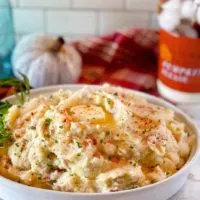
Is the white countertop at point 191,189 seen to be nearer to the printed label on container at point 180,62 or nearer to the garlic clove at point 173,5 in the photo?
the printed label on container at point 180,62

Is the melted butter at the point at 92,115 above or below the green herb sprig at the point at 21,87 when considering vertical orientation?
above

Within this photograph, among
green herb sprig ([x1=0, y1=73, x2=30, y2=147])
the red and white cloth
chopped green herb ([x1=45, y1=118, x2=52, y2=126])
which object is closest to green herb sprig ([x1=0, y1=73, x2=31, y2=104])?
green herb sprig ([x1=0, y1=73, x2=30, y2=147])

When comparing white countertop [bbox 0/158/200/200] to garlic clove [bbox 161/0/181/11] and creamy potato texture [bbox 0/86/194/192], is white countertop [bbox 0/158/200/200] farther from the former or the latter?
garlic clove [bbox 161/0/181/11]

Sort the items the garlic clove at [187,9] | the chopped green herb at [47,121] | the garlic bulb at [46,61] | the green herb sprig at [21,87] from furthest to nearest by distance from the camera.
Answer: the garlic bulb at [46,61] → the garlic clove at [187,9] → the green herb sprig at [21,87] → the chopped green herb at [47,121]

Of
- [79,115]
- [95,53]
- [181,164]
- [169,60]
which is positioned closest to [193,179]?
[181,164]

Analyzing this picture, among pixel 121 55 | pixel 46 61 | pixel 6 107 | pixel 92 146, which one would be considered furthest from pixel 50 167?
pixel 121 55

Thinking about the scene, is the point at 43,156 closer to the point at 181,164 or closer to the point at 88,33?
the point at 181,164

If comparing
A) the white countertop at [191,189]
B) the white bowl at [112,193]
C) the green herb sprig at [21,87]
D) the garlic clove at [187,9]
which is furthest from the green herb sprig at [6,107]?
the garlic clove at [187,9]
